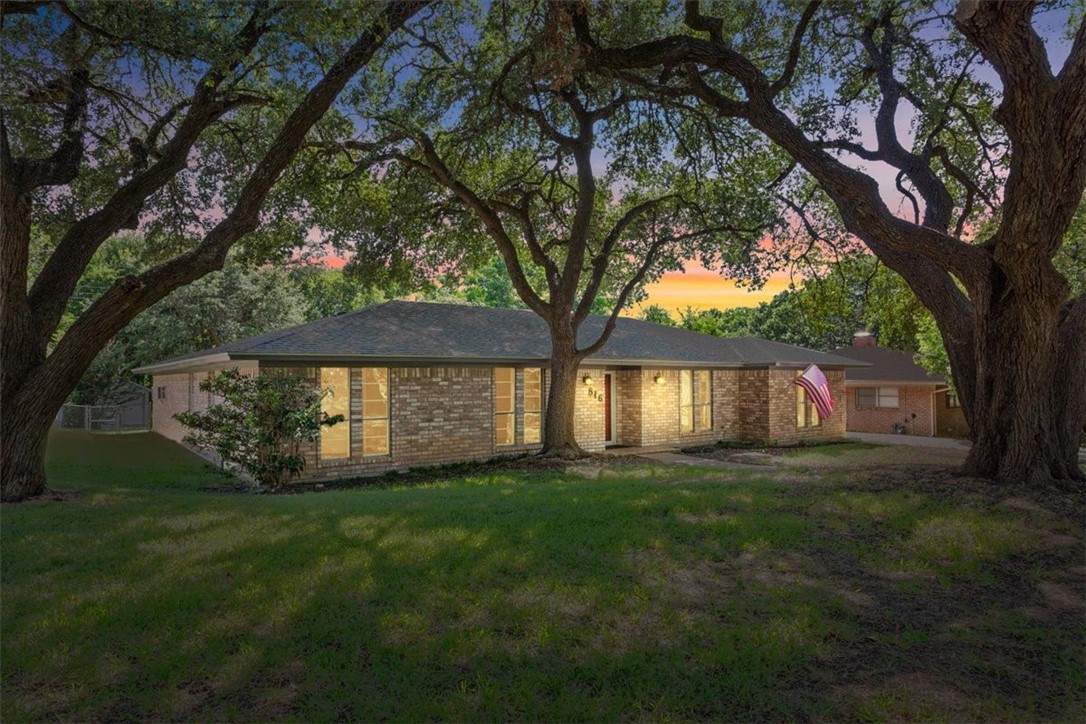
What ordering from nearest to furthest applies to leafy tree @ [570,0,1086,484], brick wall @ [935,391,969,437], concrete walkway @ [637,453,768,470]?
leafy tree @ [570,0,1086,484], concrete walkway @ [637,453,768,470], brick wall @ [935,391,969,437]

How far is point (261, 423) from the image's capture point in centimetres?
1194

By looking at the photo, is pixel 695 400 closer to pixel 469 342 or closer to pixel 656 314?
pixel 469 342

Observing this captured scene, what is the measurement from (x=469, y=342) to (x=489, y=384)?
118 centimetres

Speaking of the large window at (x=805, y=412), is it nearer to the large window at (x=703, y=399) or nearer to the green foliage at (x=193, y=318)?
the large window at (x=703, y=399)

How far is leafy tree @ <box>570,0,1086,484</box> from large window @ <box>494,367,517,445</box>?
767 centimetres

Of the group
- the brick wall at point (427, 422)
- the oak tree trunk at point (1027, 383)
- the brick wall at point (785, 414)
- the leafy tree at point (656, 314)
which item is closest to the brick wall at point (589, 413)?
the brick wall at point (427, 422)

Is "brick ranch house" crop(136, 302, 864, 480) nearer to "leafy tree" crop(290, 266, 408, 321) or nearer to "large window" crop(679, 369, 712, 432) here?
"large window" crop(679, 369, 712, 432)

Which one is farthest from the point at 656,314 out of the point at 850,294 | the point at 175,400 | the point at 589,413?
the point at 175,400

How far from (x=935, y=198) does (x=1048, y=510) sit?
5.70 meters

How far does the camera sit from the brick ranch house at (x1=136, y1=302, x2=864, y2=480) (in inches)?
539

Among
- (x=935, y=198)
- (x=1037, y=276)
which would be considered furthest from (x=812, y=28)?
(x=1037, y=276)

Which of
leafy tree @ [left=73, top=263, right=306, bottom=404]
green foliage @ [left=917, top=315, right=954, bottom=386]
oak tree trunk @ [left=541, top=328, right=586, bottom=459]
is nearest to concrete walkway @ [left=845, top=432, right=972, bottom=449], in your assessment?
green foliage @ [left=917, top=315, right=954, bottom=386]

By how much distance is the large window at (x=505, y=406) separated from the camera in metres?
16.1

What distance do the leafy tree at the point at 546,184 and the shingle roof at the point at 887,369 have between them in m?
14.7
